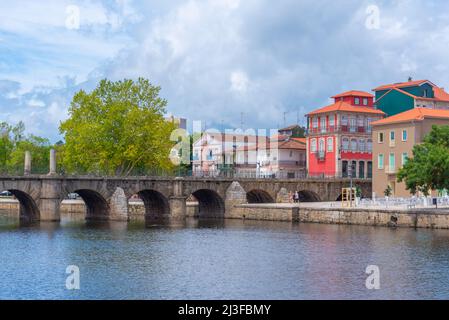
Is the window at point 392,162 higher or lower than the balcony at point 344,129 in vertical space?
lower

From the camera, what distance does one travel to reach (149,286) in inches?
1646

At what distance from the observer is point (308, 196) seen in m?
103

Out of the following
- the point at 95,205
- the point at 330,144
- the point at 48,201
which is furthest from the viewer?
the point at 330,144

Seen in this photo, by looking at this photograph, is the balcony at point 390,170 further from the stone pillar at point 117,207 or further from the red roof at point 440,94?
the stone pillar at point 117,207

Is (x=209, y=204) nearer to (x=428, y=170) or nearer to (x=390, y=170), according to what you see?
(x=390, y=170)

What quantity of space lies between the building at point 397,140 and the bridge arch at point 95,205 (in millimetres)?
32985

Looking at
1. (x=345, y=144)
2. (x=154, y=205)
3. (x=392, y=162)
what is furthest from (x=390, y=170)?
(x=154, y=205)

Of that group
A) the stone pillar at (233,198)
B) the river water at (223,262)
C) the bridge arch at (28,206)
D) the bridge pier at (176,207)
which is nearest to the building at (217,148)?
the stone pillar at (233,198)

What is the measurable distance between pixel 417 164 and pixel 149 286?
37836 millimetres

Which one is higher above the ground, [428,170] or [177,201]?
[428,170]

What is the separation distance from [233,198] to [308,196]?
1276 centimetres

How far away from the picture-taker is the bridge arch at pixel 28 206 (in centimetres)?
8094
